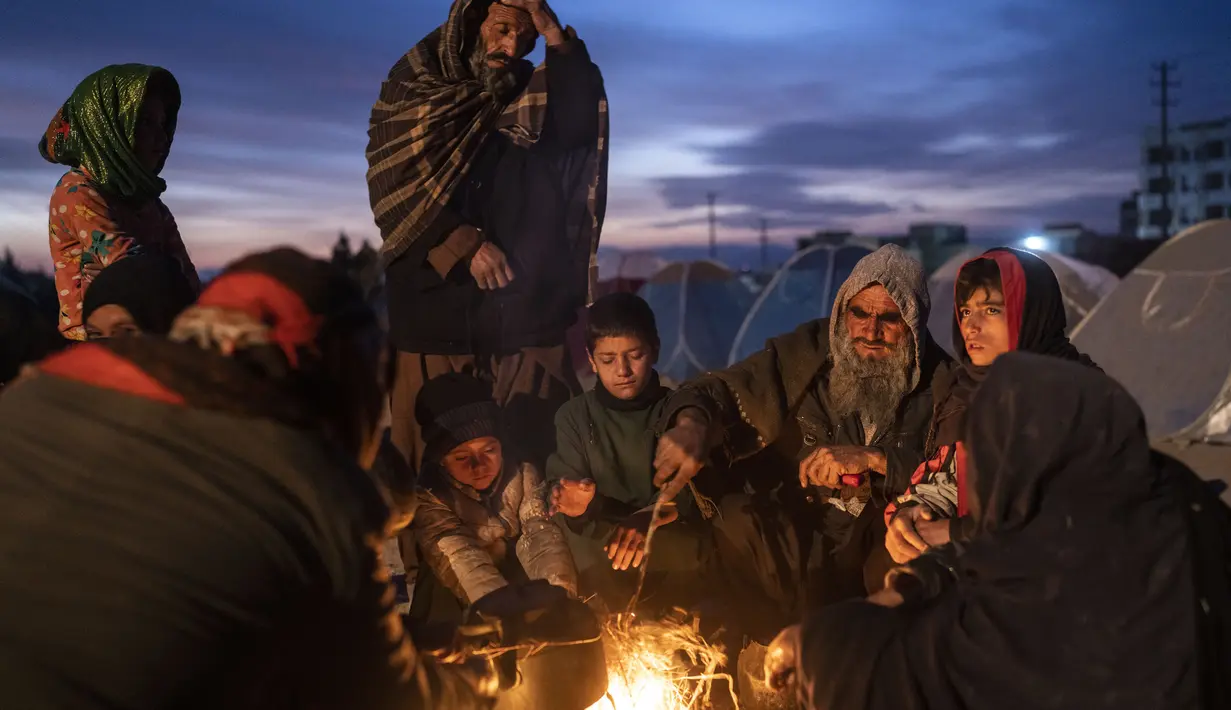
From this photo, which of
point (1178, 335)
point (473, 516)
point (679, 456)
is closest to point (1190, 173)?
point (1178, 335)

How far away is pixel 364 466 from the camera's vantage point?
76.4 inches

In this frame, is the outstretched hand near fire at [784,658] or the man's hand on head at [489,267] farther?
the man's hand on head at [489,267]

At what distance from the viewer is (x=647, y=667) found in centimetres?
300

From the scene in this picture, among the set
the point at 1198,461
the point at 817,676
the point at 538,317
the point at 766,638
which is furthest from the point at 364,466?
the point at 1198,461

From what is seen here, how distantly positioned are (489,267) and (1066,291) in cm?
1096

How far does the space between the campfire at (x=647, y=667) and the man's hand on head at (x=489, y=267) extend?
70.0 inches

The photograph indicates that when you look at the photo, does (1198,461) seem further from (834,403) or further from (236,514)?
(236,514)

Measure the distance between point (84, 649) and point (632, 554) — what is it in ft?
7.24

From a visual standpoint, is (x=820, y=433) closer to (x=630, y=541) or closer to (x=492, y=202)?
(x=630, y=541)

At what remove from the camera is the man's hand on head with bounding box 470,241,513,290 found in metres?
4.30

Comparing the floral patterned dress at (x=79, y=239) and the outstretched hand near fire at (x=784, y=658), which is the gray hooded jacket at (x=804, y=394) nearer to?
the outstretched hand near fire at (x=784, y=658)

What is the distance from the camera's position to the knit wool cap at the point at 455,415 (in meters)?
3.77

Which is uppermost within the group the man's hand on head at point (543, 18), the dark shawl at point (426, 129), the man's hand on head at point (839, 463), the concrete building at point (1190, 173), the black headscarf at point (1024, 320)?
the concrete building at point (1190, 173)

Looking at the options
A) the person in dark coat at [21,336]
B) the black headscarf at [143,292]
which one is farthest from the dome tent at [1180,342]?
the person in dark coat at [21,336]
